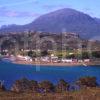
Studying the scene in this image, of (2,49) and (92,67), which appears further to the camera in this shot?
(2,49)

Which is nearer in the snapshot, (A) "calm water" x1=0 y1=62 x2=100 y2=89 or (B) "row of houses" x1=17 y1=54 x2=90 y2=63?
(A) "calm water" x1=0 y1=62 x2=100 y2=89

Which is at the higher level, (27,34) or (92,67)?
(27,34)

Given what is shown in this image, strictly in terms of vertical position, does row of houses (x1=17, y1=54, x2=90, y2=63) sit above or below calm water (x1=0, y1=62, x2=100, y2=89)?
above

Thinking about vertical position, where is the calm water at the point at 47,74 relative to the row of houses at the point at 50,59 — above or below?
below

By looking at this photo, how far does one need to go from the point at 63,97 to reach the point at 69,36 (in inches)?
2598

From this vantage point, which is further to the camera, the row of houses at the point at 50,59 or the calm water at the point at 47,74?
the row of houses at the point at 50,59

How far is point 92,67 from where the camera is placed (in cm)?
5716

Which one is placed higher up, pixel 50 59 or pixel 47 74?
pixel 50 59

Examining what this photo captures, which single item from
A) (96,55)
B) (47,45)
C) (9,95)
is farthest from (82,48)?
(9,95)

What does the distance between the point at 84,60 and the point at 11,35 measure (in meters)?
13.9

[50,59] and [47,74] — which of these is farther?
[50,59]

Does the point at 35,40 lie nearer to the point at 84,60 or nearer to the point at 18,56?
the point at 18,56

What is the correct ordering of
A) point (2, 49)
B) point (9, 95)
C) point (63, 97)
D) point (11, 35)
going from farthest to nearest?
point (11, 35) < point (2, 49) < point (9, 95) < point (63, 97)

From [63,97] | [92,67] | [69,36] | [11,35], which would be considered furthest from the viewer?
[69,36]
